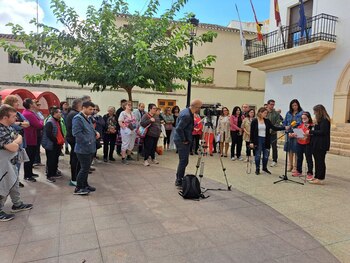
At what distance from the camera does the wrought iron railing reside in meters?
12.2

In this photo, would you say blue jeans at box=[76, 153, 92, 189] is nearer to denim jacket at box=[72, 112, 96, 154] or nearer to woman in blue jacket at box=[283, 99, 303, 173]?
denim jacket at box=[72, 112, 96, 154]

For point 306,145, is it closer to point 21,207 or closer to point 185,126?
point 185,126

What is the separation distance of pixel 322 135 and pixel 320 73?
8.38 metres

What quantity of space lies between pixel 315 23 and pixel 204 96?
1214 centimetres

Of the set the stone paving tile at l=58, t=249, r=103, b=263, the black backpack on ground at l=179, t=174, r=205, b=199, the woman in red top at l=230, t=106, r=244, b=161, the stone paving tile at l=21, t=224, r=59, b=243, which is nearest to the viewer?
the stone paving tile at l=58, t=249, r=103, b=263

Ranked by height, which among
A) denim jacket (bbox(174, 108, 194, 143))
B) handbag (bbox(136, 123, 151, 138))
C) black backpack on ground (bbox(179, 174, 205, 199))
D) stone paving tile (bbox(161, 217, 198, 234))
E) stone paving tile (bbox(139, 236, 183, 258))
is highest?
denim jacket (bbox(174, 108, 194, 143))

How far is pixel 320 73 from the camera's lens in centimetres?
1294

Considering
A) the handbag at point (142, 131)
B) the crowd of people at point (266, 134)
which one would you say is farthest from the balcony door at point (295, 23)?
the handbag at point (142, 131)

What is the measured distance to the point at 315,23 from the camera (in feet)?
41.7

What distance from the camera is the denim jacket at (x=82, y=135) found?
4.89 m

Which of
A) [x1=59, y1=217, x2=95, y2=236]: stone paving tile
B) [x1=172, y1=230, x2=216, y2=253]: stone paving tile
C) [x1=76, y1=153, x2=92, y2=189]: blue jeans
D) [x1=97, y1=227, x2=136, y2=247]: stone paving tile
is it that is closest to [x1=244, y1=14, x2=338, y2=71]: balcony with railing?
[x1=76, y1=153, x2=92, y2=189]: blue jeans

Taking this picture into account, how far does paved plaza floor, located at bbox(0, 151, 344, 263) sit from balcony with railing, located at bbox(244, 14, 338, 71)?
8421mm

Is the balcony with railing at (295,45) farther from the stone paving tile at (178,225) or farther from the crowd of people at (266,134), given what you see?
the stone paving tile at (178,225)

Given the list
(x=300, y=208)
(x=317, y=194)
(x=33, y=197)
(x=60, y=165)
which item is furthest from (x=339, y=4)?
(x=33, y=197)
